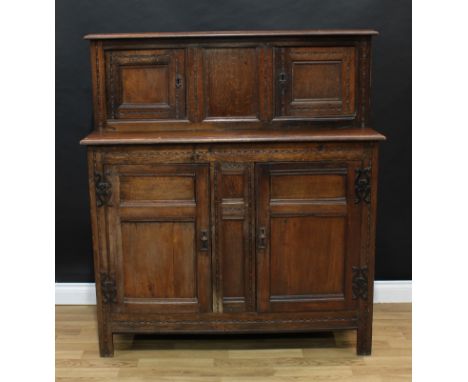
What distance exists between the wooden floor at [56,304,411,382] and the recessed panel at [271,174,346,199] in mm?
850

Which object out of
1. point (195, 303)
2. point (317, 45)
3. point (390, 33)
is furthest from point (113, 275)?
point (390, 33)

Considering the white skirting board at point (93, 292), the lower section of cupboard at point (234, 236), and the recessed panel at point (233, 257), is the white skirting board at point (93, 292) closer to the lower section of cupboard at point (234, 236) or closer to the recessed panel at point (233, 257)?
the lower section of cupboard at point (234, 236)

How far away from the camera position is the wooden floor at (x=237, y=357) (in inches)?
127

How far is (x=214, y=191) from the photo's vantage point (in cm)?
319

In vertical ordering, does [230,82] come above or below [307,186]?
above

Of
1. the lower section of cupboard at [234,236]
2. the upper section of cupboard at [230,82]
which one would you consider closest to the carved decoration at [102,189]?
the lower section of cupboard at [234,236]

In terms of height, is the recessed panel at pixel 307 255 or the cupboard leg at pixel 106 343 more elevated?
the recessed panel at pixel 307 255

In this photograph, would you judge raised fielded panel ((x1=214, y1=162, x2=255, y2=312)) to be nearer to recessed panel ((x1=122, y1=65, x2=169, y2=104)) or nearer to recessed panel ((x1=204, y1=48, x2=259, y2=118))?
recessed panel ((x1=204, y1=48, x2=259, y2=118))

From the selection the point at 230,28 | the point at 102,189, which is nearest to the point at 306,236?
the point at 102,189

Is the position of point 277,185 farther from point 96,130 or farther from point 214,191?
point 96,130

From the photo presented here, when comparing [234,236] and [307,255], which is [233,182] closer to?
[234,236]

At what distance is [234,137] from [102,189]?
686mm

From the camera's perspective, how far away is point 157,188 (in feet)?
10.5

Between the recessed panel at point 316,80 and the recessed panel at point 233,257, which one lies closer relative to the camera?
the recessed panel at point 233,257
